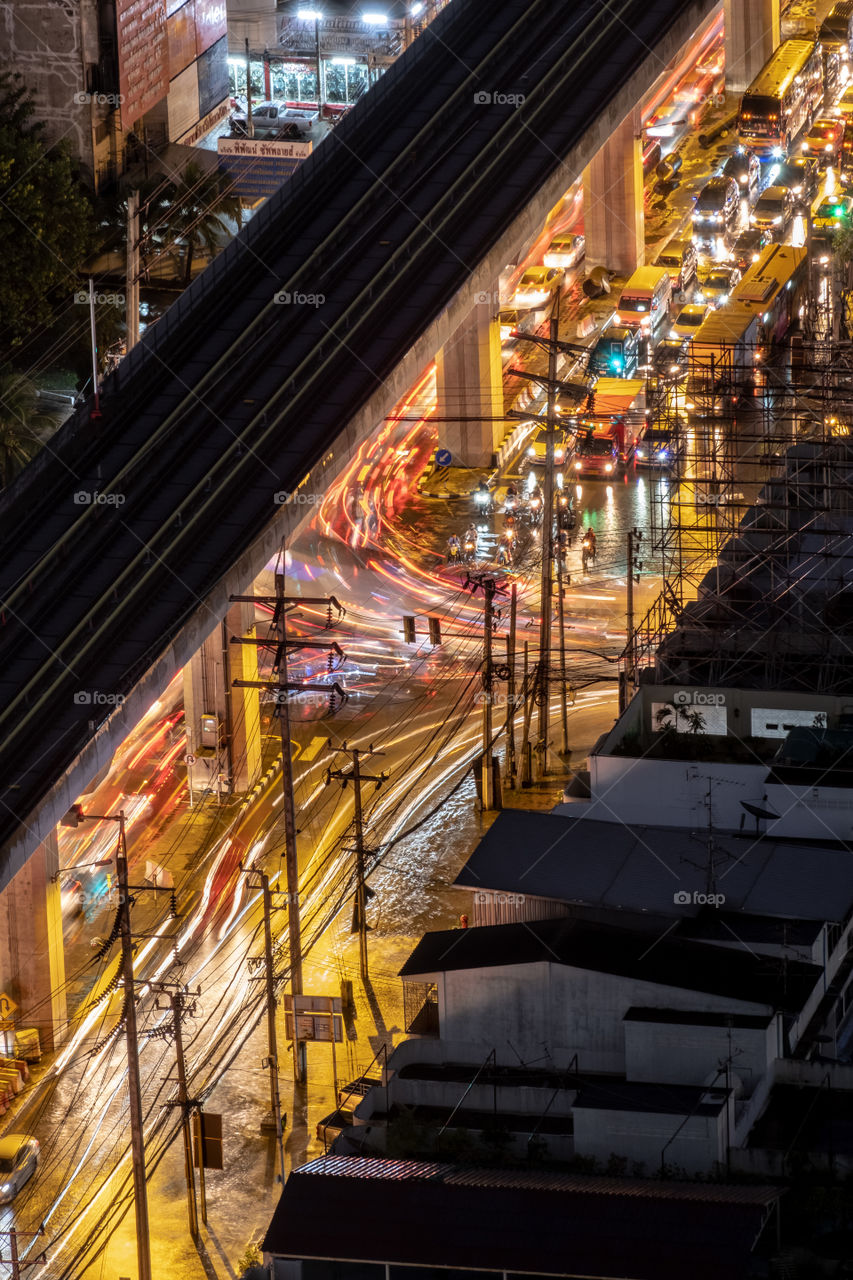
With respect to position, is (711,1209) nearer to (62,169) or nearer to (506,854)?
(506,854)

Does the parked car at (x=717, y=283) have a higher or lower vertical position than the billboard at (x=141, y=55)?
lower

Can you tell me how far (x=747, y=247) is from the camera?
4053 inches

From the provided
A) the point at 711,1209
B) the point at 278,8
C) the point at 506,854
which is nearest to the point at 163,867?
the point at 506,854

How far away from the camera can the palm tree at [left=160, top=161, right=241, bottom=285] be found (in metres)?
95.2

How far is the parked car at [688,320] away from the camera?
96.8m

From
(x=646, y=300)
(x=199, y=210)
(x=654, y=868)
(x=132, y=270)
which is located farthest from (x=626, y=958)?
(x=646, y=300)

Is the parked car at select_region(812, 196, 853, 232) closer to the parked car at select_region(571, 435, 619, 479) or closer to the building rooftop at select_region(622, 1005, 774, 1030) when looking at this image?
the parked car at select_region(571, 435, 619, 479)

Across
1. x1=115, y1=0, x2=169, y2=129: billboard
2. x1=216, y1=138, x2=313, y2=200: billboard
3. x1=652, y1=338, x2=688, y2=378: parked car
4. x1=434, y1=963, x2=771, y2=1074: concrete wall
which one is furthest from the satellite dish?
x1=216, y1=138, x2=313, y2=200: billboard

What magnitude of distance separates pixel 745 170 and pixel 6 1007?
60481 mm

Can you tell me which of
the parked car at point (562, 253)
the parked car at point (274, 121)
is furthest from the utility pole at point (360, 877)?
the parked car at point (274, 121)

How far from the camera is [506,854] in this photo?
55062 millimetres

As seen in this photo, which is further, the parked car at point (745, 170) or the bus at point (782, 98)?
the bus at point (782, 98)

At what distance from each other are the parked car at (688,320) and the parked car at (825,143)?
44.9 feet

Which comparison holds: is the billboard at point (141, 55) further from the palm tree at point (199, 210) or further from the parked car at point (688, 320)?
the parked car at point (688, 320)
